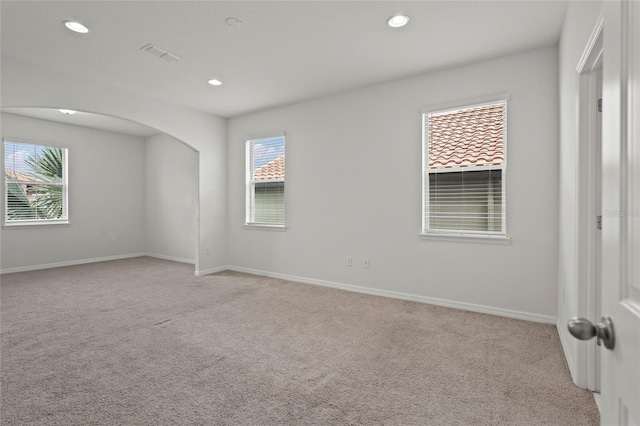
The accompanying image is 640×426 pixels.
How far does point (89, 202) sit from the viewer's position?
22.3 ft

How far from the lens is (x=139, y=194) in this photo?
301 inches

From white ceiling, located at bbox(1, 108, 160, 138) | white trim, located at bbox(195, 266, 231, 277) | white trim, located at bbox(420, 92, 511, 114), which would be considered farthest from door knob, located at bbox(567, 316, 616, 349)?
white ceiling, located at bbox(1, 108, 160, 138)

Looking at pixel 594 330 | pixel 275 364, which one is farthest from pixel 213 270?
pixel 594 330

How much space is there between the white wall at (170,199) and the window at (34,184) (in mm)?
1578

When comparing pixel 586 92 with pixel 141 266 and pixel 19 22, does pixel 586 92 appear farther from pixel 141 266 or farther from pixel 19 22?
pixel 141 266

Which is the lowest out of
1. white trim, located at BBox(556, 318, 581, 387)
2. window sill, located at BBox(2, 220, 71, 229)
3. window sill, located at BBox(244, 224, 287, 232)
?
white trim, located at BBox(556, 318, 581, 387)

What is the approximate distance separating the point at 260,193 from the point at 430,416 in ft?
14.3

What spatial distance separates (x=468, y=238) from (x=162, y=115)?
14.9 ft

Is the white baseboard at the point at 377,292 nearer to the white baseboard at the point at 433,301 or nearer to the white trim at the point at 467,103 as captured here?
the white baseboard at the point at 433,301

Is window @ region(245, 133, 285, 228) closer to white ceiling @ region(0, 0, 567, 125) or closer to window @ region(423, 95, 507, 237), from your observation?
white ceiling @ region(0, 0, 567, 125)

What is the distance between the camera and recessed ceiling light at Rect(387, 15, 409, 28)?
9.16 ft

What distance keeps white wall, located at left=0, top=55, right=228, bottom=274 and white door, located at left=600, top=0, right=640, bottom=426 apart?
15.6 feet

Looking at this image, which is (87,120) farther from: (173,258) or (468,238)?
(468,238)

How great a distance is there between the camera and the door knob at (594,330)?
0.70m
